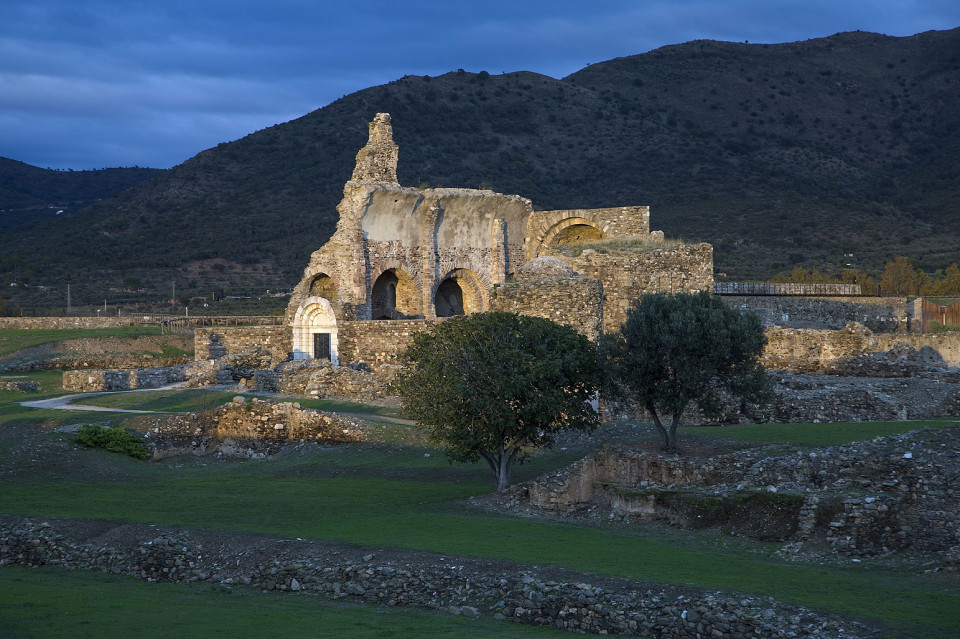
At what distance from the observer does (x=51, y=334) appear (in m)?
36.2

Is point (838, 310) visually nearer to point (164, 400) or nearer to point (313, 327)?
point (313, 327)

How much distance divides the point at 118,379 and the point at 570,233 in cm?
1498

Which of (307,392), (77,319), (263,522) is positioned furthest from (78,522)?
(77,319)

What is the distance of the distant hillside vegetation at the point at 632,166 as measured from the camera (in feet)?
209

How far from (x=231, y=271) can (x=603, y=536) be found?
5352 centimetres

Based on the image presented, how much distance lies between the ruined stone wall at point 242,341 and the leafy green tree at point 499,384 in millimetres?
14022

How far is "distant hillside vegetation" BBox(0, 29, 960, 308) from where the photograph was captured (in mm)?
63656

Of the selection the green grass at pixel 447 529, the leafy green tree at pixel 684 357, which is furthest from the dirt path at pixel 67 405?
the leafy green tree at pixel 684 357

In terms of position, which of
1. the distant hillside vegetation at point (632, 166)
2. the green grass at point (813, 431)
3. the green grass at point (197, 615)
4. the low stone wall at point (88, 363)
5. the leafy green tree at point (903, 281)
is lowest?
the green grass at point (197, 615)

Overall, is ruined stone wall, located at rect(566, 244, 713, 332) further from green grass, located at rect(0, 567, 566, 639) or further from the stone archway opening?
green grass, located at rect(0, 567, 566, 639)

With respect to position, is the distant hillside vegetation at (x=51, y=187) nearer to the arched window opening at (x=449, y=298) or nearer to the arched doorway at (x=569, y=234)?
the arched window opening at (x=449, y=298)

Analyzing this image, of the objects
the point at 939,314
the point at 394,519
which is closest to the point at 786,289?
the point at 939,314

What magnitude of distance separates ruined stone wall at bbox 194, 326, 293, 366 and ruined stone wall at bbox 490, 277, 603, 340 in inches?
441

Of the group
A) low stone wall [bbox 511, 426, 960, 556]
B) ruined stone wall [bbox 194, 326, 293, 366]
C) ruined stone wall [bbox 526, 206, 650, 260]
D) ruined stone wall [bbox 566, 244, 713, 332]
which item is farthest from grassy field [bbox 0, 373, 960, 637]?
ruined stone wall [bbox 526, 206, 650, 260]
